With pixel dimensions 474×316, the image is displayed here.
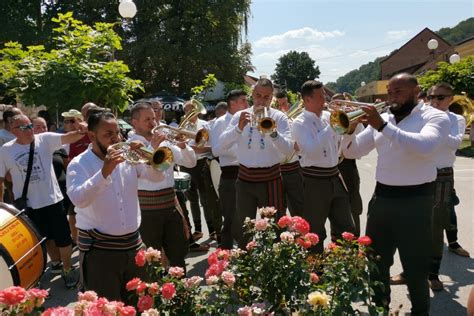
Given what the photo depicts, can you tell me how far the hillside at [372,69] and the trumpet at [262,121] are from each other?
8149cm

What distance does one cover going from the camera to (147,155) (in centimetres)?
332

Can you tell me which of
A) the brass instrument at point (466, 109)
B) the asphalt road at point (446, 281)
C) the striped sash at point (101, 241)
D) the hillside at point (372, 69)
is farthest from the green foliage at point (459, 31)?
the striped sash at point (101, 241)

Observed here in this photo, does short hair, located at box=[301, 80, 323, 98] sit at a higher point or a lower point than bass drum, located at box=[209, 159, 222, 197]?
higher

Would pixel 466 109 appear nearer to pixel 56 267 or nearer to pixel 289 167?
→ pixel 289 167

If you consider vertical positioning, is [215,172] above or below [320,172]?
below

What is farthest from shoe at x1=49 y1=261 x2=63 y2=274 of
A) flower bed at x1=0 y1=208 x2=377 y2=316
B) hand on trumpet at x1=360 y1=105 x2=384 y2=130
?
hand on trumpet at x1=360 y1=105 x2=384 y2=130

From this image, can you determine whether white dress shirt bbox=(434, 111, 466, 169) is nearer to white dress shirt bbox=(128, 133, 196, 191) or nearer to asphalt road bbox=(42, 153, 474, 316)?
asphalt road bbox=(42, 153, 474, 316)

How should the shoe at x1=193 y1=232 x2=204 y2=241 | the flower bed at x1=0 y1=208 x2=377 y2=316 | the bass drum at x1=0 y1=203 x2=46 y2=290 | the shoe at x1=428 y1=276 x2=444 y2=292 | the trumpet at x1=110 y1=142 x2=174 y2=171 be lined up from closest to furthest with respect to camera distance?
the flower bed at x1=0 y1=208 x2=377 y2=316
the trumpet at x1=110 y1=142 x2=174 y2=171
the bass drum at x1=0 y1=203 x2=46 y2=290
the shoe at x1=428 y1=276 x2=444 y2=292
the shoe at x1=193 y1=232 x2=204 y2=241

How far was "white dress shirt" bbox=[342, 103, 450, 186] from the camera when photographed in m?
3.25

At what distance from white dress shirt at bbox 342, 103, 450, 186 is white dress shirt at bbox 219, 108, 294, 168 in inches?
47.8

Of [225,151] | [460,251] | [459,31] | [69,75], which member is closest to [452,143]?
[460,251]

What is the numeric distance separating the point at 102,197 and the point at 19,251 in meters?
1.23

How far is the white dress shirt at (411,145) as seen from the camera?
3254mm

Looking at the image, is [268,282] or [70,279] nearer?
[268,282]
